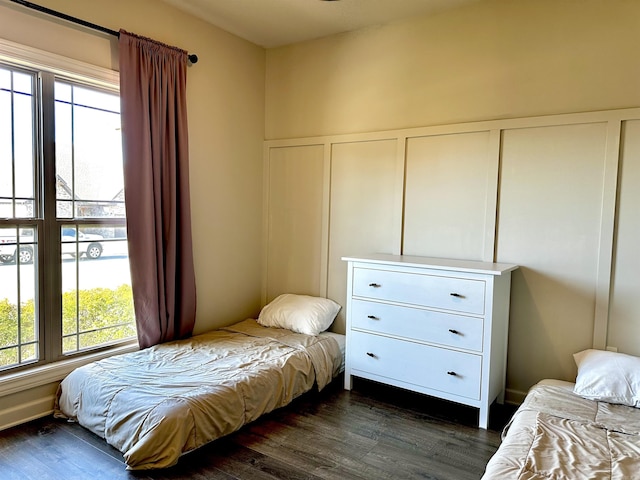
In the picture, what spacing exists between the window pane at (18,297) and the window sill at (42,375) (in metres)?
0.09

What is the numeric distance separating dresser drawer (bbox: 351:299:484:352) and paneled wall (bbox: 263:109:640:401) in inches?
A: 20.2

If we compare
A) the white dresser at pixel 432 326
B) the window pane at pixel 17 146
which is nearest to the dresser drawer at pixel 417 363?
the white dresser at pixel 432 326

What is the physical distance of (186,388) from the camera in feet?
7.59

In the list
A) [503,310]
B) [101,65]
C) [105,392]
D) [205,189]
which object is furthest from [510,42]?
[105,392]

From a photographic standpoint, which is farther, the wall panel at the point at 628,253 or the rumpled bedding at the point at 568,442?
the wall panel at the point at 628,253

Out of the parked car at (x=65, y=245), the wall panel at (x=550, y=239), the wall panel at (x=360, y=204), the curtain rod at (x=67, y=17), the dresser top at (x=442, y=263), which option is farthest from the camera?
the wall panel at (x=360, y=204)

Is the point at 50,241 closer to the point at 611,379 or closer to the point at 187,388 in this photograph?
the point at 187,388

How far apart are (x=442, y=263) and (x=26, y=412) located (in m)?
2.63

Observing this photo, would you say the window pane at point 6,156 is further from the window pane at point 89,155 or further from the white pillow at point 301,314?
the white pillow at point 301,314

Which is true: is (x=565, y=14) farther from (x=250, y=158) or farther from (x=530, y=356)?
(x=250, y=158)

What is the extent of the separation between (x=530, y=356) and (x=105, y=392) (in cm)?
259

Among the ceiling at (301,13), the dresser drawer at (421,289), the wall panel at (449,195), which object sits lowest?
the dresser drawer at (421,289)

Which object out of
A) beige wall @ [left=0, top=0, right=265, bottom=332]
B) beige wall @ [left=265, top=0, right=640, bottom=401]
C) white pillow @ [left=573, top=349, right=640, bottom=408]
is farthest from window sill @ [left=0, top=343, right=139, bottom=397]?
white pillow @ [left=573, top=349, right=640, bottom=408]

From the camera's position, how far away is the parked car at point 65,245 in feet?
7.93
